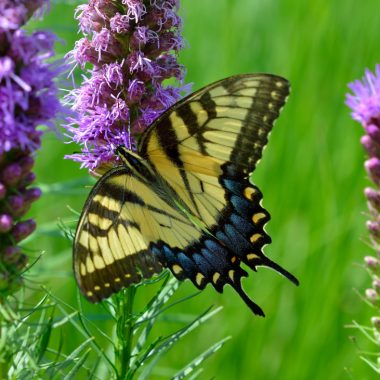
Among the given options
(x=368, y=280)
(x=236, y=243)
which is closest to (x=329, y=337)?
(x=368, y=280)

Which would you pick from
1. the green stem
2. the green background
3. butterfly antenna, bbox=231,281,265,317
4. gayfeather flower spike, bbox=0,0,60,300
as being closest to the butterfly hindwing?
butterfly antenna, bbox=231,281,265,317

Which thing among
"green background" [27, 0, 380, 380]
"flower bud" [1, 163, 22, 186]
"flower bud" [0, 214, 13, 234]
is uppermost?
"flower bud" [1, 163, 22, 186]

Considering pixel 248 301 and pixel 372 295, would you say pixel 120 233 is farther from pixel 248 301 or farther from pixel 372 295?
pixel 372 295

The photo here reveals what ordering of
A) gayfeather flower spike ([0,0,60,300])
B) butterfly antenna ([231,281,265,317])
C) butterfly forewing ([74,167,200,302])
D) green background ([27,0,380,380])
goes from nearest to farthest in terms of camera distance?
gayfeather flower spike ([0,0,60,300]), butterfly forewing ([74,167,200,302]), butterfly antenna ([231,281,265,317]), green background ([27,0,380,380])

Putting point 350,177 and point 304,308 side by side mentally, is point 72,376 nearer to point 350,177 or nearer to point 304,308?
point 304,308

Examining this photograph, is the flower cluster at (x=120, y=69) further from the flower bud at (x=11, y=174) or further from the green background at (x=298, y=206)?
the green background at (x=298, y=206)

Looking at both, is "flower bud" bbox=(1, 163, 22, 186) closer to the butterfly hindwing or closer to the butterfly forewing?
the butterfly forewing
